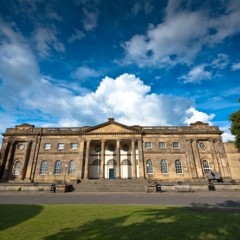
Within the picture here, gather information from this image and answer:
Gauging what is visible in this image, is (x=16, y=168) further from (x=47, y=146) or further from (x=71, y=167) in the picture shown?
(x=71, y=167)

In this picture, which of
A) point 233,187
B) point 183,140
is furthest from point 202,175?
point 233,187

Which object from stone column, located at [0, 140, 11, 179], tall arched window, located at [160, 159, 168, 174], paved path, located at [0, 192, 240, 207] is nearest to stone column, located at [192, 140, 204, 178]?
tall arched window, located at [160, 159, 168, 174]

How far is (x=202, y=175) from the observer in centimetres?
3500

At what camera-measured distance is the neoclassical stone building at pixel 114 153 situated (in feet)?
117

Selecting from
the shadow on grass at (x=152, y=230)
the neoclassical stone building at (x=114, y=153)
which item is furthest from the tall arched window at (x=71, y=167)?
the shadow on grass at (x=152, y=230)

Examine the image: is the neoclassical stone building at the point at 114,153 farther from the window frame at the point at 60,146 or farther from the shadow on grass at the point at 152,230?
the shadow on grass at the point at 152,230

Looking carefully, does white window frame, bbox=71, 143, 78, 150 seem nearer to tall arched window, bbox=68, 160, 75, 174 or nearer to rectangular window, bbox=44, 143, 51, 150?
tall arched window, bbox=68, 160, 75, 174

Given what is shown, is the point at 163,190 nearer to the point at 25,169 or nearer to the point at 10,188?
the point at 10,188

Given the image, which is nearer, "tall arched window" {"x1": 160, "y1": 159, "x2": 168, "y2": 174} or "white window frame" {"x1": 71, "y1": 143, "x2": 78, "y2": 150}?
"tall arched window" {"x1": 160, "y1": 159, "x2": 168, "y2": 174}

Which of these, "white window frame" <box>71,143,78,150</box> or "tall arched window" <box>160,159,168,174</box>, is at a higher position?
"white window frame" <box>71,143,78,150</box>

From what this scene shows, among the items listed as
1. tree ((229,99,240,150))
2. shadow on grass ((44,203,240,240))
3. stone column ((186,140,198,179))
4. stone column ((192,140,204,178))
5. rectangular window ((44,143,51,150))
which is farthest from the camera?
rectangular window ((44,143,51,150))

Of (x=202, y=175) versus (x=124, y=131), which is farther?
(x=124, y=131)

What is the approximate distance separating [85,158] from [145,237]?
3133cm

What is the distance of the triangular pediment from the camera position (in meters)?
37.7
